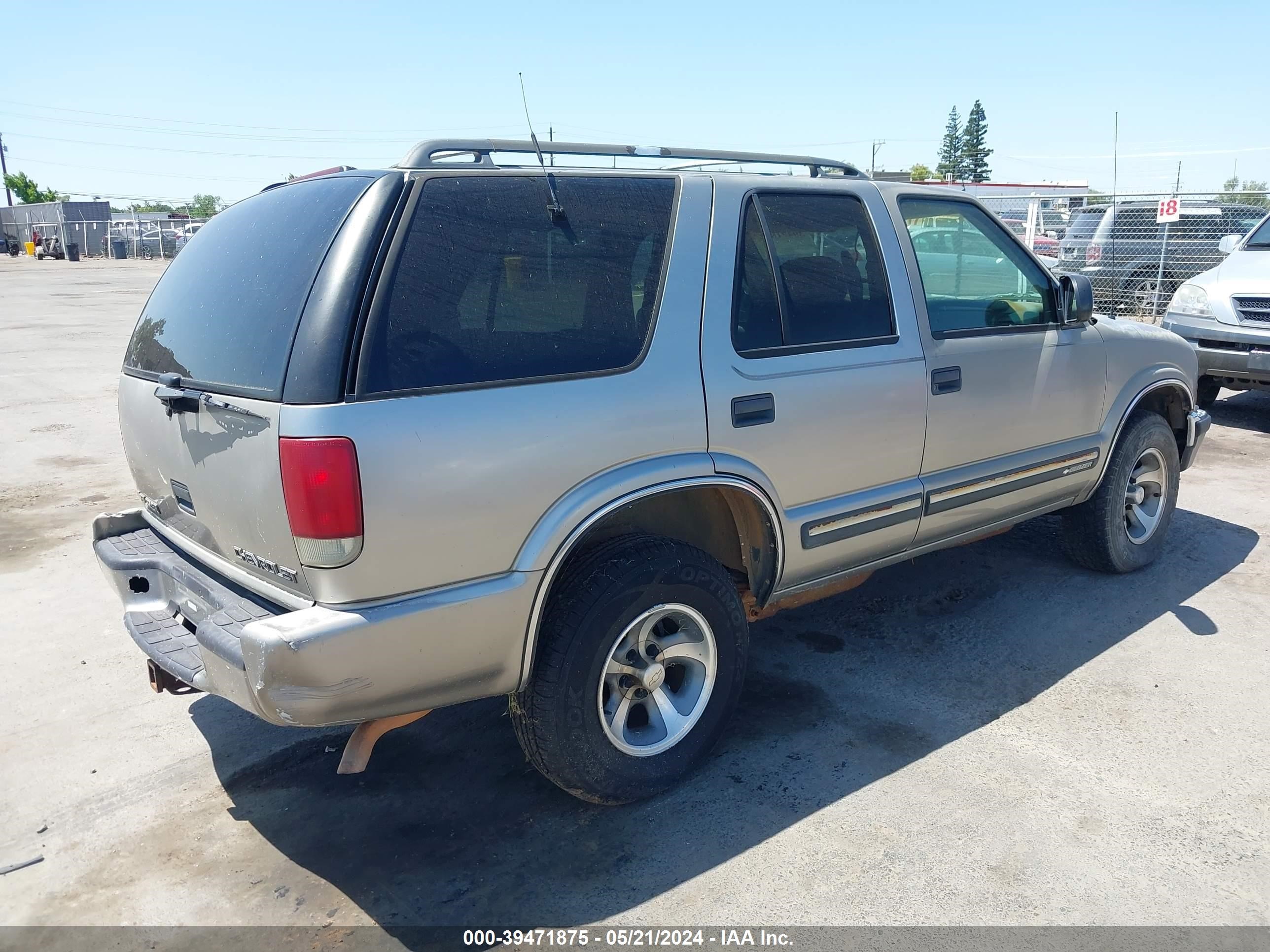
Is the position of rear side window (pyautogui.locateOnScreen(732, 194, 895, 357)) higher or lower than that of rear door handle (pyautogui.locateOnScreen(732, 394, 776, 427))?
higher

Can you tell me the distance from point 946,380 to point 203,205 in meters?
127

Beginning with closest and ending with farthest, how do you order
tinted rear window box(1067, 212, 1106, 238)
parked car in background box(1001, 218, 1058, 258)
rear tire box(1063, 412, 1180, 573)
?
rear tire box(1063, 412, 1180, 573) < tinted rear window box(1067, 212, 1106, 238) < parked car in background box(1001, 218, 1058, 258)

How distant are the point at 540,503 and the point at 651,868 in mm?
1162

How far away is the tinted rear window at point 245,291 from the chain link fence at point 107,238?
46.2m

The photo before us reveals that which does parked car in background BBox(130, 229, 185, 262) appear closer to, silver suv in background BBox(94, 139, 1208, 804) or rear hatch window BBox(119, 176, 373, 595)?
rear hatch window BBox(119, 176, 373, 595)

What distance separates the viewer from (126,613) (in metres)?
3.27

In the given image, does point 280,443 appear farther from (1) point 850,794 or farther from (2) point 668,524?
(1) point 850,794

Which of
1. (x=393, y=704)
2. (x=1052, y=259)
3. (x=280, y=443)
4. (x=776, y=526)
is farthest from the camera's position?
(x=1052, y=259)

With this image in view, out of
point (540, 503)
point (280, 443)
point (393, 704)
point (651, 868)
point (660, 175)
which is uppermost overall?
point (660, 175)

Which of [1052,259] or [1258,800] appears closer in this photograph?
[1258,800]

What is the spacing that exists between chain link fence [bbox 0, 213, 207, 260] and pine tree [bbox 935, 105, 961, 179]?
254 feet

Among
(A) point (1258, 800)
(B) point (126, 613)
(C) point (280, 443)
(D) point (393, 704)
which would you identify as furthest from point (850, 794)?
(B) point (126, 613)

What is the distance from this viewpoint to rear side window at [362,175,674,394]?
103 inches

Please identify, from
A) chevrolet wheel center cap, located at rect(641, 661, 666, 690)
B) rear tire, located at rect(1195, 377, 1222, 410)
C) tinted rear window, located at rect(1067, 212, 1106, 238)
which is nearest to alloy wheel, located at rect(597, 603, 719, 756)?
chevrolet wheel center cap, located at rect(641, 661, 666, 690)
